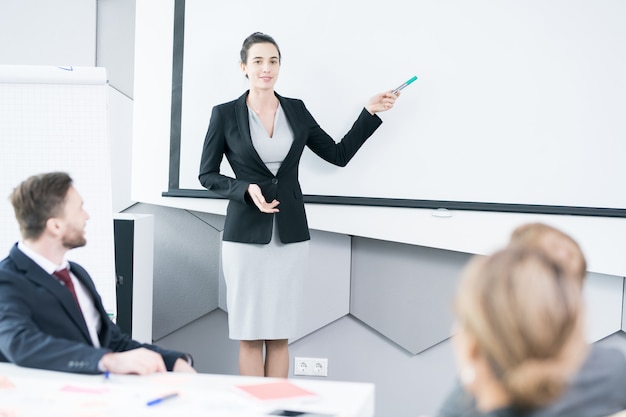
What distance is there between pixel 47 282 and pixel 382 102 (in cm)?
175

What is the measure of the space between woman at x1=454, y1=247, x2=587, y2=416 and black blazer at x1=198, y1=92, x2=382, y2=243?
6.30 feet

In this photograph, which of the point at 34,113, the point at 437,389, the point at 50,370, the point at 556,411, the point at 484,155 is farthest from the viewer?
the point at 437,389

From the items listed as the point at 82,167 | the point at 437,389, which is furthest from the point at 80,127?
the point at 437,389

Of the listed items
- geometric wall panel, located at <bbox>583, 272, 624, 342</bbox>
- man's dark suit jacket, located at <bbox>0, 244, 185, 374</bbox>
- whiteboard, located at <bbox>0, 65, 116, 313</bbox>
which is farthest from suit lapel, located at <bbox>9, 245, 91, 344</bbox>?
geometric wall panel, located at <bbox>583, 272, 624, 342</bbox>

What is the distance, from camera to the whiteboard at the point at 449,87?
3045 millimetres

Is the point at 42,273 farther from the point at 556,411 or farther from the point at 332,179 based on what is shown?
the point at 332,179

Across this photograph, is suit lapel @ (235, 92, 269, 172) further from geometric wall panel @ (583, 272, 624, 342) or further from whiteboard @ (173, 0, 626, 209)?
geometric wall panel @ (583, 272, 624, 342)

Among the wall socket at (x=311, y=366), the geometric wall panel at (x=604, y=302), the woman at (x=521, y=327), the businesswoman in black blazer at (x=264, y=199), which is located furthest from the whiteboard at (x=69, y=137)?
the woman at (x=521, y=327)

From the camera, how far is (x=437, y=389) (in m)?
3.43

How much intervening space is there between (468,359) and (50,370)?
1.11 metres

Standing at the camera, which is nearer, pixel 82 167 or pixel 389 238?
pixel 82 167

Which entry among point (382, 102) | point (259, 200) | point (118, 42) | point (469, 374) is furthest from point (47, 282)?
point (118, 42)

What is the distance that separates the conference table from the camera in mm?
1489

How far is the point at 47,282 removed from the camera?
1.87m
